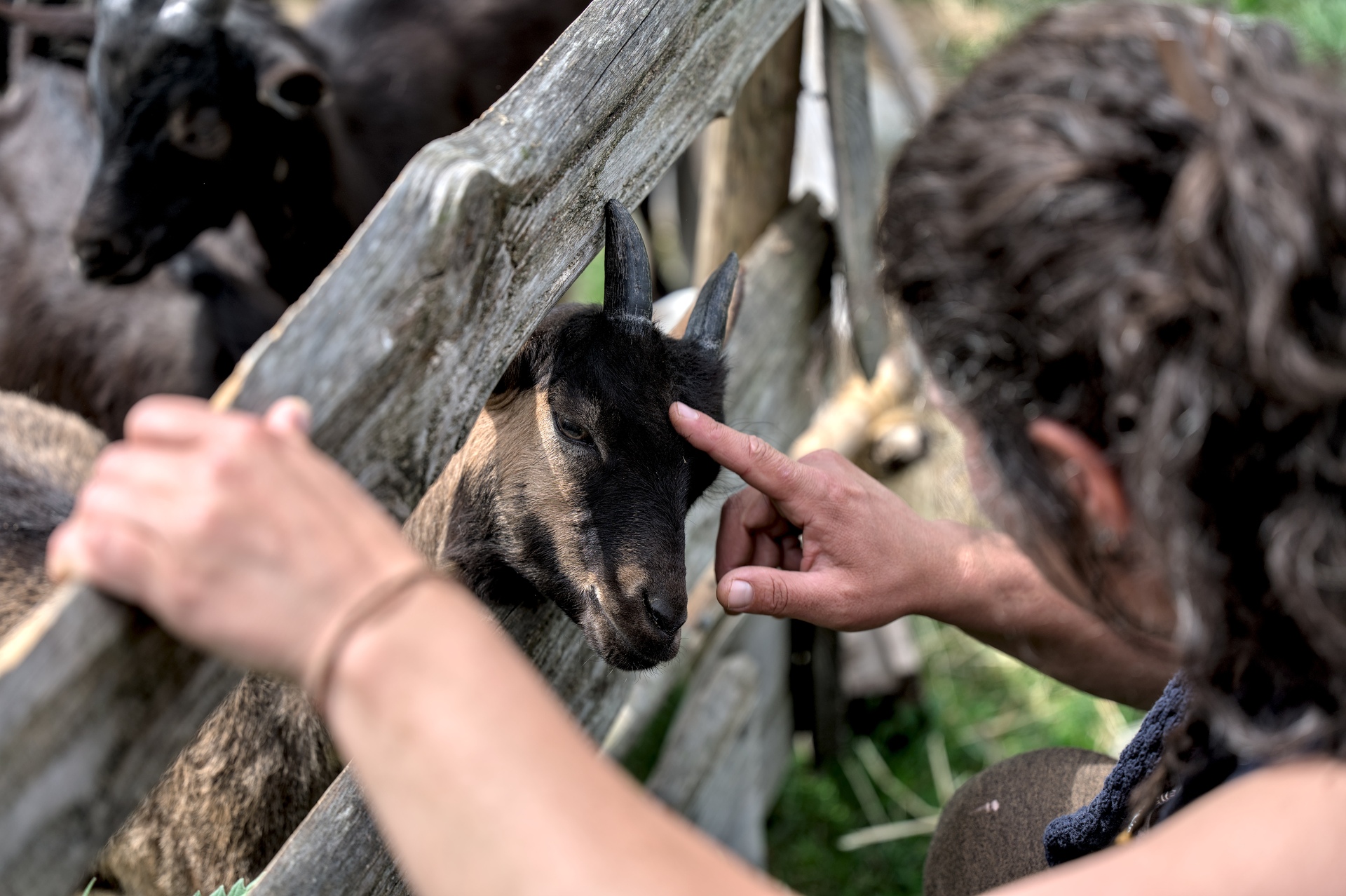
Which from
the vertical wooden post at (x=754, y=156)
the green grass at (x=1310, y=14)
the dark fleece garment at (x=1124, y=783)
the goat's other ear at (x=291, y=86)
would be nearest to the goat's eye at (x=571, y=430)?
the dark fleece garment at (x=1124, y=783)

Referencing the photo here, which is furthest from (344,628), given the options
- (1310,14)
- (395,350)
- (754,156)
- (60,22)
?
(1310,14)

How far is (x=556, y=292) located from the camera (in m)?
1.99

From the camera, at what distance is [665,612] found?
6.81ft

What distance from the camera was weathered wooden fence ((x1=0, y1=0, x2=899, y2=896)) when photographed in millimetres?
1244

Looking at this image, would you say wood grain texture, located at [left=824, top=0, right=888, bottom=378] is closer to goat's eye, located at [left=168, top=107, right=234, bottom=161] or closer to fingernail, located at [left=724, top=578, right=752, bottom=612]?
fingernail, located at [left=724, top=578, right=752, bottom=612]

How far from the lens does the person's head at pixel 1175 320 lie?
3.92 ft

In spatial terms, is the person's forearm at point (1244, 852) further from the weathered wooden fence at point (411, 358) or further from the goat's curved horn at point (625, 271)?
the goat's curved horn at point (625, 271)

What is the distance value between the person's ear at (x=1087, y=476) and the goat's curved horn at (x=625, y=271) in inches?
37.8

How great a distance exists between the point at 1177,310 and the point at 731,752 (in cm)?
308

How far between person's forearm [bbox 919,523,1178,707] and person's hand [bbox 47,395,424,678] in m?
1.53

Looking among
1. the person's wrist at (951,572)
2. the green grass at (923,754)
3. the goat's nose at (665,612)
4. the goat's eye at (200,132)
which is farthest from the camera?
the green grass at (923,754)

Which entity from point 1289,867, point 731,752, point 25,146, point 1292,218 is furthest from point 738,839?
point 25,146

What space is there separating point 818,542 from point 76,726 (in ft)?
4.64

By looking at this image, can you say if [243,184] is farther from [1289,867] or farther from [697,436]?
[1289,867]
